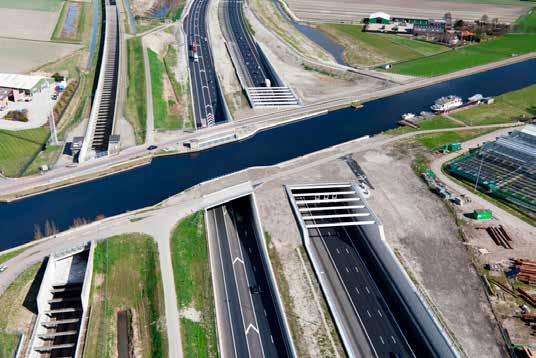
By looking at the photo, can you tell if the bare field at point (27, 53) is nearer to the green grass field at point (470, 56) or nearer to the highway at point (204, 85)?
the highway at point (204, 85)

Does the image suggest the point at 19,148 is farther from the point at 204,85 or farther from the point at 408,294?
the point at 408,294

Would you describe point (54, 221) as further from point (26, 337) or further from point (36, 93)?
point (36, 93)

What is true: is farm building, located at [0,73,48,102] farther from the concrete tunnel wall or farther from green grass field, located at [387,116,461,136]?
the concrete tunnel wall

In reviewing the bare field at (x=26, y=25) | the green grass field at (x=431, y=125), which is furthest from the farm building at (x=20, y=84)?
the green grass field at (x=431, y=125)

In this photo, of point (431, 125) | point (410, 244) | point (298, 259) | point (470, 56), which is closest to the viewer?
point (298, 259)

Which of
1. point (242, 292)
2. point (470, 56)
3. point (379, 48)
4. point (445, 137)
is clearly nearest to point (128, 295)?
point (242, 292)

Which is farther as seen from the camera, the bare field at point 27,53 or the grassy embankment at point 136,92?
the bare field at point 27,53

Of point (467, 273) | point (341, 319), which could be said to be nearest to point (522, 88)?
point (467, 273)
